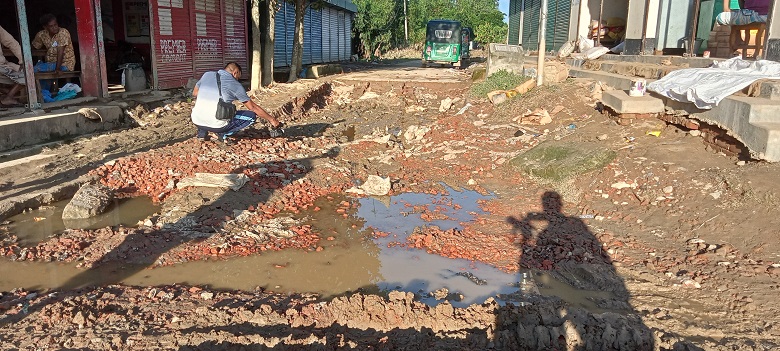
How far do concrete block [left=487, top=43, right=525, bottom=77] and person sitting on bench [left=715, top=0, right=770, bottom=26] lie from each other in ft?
16.0

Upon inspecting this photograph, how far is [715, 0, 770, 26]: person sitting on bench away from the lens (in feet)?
32.0

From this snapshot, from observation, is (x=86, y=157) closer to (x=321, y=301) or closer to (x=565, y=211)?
(x=321, y=301)

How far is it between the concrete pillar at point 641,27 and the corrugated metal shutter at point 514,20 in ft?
37.3

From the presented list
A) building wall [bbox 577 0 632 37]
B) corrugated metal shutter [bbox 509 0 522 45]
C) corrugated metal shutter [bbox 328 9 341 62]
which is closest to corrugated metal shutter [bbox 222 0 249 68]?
building wall [bbox 577 0 632 37]

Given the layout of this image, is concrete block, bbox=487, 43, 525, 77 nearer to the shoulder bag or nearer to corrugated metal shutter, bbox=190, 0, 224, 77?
corrugated metal shutter, bbox=190, 0, 224, 77

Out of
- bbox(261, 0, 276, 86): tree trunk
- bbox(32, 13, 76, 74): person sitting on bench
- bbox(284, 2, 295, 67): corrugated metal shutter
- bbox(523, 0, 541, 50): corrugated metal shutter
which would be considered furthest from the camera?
bbox(523, 0, 541, 50): corrugated metal shutter

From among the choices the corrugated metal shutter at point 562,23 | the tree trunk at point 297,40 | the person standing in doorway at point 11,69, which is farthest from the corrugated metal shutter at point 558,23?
the person standing in doorway at point 11,69

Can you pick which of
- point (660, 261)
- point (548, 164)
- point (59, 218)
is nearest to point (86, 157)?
point (59, 218)

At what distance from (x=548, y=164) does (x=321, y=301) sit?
14.5 feet

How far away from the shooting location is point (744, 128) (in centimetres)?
591

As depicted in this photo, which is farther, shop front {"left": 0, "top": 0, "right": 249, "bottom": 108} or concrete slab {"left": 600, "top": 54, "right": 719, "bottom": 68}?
shop front {"left": 0, "top": 0, "right": 249, "bottom": 108}

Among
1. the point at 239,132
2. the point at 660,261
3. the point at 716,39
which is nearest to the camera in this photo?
the point at 660,261

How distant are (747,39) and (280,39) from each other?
14378 mm

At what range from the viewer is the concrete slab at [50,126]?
775 cm
